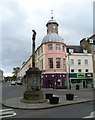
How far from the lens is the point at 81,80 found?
55656 mm

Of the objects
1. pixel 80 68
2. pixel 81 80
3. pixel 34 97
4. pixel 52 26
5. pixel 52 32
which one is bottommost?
pixel 34 97

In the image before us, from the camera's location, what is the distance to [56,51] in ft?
177

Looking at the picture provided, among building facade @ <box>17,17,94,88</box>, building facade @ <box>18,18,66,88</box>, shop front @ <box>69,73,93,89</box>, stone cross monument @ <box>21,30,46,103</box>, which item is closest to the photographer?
stone cross monument @ <box>21,30,46,103</box>

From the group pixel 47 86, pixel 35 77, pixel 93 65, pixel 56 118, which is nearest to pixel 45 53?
pixel 47 86

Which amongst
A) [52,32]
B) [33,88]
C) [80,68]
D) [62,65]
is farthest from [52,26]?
[33,88]

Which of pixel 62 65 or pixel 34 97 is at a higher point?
pixel 62 65

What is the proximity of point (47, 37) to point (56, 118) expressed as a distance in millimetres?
44409

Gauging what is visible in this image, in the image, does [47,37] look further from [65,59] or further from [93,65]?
[93,65]

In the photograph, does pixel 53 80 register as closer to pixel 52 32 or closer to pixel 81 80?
pixel 81 80

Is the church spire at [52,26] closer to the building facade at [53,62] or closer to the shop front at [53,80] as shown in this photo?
the building facade at [53,62]

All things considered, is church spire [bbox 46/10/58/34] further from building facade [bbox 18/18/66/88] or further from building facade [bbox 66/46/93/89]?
building facade [bbox 66/46/93/89]

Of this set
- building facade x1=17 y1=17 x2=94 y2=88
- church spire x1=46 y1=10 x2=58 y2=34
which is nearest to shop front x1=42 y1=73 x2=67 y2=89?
building facade x1=17 y1=17 x2=94 y2=88

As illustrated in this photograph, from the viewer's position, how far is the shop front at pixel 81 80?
55.0m

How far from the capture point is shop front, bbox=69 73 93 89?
5503 centimetres
